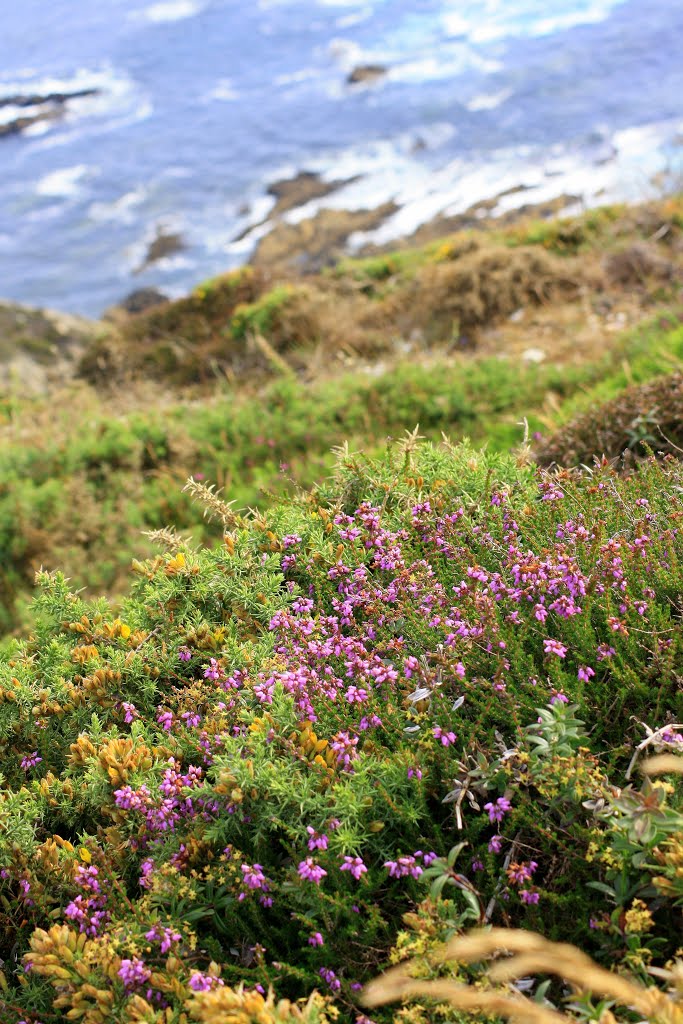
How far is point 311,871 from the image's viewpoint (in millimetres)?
2025

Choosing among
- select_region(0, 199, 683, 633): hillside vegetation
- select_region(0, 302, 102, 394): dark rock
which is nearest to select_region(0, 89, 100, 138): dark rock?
select_region(0, 302, 102, 394): dark rock

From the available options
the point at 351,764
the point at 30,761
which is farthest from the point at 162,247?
the point at 351,764

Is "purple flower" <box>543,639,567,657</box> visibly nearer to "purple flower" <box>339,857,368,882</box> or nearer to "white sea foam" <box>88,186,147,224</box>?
"purple flower" <box>339,857,368,882</box>

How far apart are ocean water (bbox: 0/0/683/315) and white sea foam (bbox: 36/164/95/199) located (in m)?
0.07

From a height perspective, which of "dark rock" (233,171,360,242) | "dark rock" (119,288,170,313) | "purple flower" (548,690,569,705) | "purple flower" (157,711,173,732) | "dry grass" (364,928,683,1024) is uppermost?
"dry grass" (364,928,683,1024)

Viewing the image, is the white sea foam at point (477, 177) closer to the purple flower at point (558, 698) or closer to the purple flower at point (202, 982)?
the purple flower at point (558, 698)

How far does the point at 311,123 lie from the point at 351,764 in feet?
95.2

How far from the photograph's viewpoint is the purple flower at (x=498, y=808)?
2.13 m

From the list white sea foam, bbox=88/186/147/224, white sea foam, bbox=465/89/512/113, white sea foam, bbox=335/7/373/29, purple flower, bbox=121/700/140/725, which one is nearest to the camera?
purple flower, bbox=121/700/140/725

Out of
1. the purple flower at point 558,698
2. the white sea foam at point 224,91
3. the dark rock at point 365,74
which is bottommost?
the purple flower at point 558,698

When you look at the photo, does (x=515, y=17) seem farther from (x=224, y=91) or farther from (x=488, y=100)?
(x=224, y=91)

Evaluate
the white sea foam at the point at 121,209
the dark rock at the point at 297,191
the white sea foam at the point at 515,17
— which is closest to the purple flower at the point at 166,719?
the dark rock at the point at 297,191

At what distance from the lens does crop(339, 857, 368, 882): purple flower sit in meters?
2.02

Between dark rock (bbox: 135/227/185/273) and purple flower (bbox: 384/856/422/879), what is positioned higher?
purple flower (bbox: 384/856/422/879)
